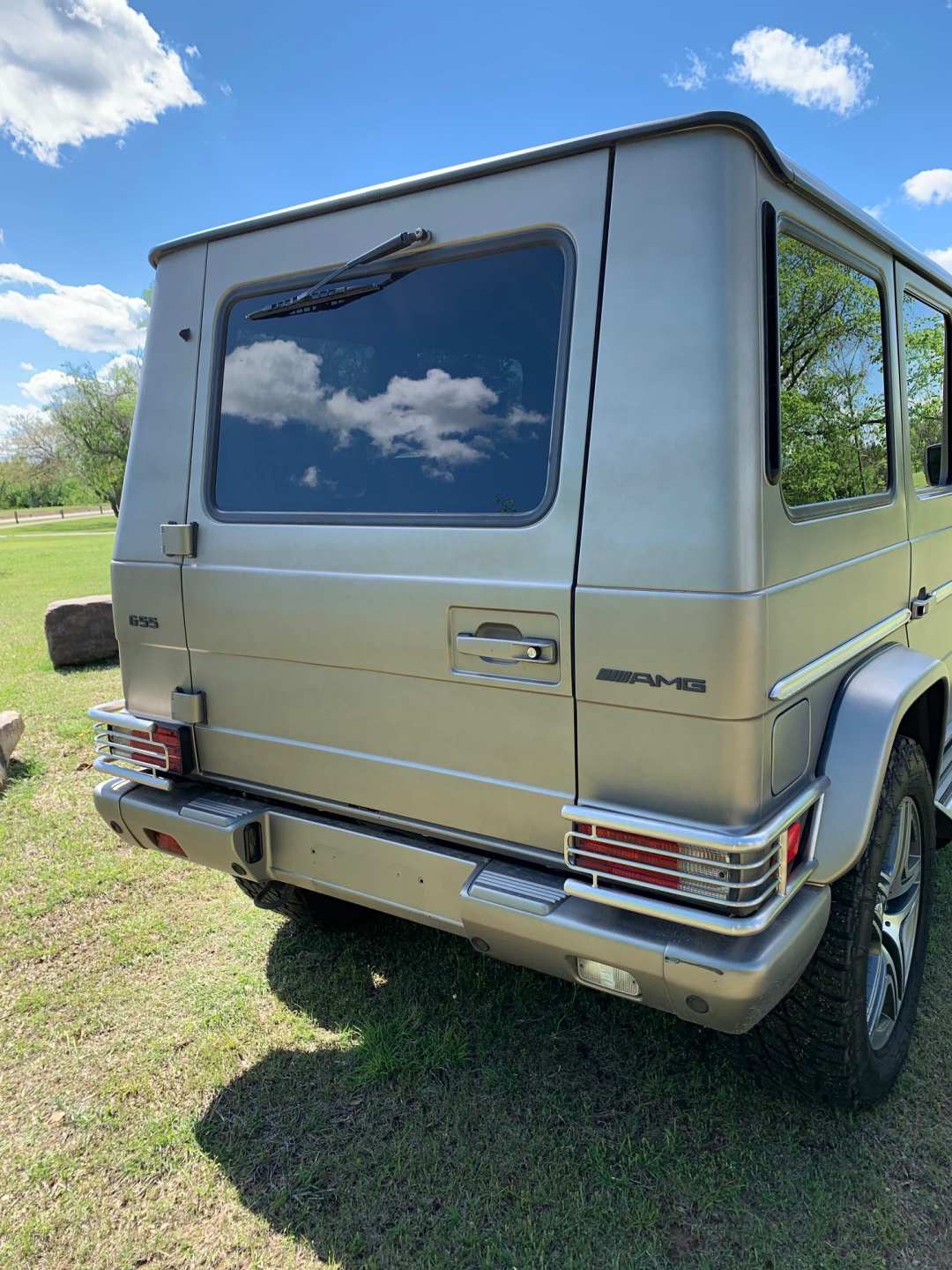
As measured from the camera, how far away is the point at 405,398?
2311mm

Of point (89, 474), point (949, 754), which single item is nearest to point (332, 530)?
point (949, 754)

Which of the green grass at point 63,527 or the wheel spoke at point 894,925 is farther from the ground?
the green grass at point 63,527

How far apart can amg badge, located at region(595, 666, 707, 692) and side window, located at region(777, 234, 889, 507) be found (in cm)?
53

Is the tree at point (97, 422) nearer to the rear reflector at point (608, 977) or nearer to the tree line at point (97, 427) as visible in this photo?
the tree line at point (97, 427)

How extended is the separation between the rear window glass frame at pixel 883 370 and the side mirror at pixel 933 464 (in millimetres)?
630

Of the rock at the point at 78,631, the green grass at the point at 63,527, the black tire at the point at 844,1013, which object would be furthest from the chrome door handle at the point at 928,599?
the green grass at the point at 63,527

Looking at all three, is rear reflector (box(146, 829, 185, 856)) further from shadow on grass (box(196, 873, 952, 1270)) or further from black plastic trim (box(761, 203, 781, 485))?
black plastic trim (box(761, 203, 781, 485))

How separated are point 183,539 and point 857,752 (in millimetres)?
2046

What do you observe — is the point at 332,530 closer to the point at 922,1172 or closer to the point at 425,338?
the point at 425,338

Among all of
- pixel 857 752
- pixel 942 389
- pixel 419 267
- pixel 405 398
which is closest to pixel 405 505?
pixel 405 398

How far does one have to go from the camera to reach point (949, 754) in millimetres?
3387

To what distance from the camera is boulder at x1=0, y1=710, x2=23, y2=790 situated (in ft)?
16.9

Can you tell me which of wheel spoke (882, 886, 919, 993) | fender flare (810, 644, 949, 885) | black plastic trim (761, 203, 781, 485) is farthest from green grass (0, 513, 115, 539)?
black plastic trim (761, 203, 781, 485)

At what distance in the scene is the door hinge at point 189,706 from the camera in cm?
274
